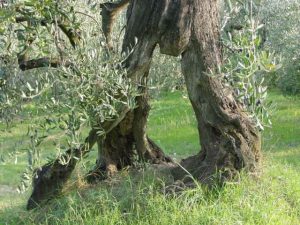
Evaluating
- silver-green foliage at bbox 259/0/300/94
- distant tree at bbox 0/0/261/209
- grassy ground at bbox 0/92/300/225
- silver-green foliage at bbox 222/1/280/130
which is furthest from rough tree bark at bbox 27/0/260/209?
silver-green foliage at bbox 259/0/300/94

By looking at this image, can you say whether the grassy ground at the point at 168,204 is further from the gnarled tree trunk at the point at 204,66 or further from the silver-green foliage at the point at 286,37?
the silver-green foliage at the point at 286,37

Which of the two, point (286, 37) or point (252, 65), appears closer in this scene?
point (252, 65)

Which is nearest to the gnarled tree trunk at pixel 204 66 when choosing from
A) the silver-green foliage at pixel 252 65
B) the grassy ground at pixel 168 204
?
the grassy ground at pixel 168 204

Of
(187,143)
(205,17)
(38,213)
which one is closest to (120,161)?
(38,213)

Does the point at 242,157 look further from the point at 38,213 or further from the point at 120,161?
the point at 38,213

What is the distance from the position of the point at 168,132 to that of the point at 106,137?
29.5 feet

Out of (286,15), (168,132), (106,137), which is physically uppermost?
(286,15)

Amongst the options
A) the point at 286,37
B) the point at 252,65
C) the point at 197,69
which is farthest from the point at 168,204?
the point at 286,37

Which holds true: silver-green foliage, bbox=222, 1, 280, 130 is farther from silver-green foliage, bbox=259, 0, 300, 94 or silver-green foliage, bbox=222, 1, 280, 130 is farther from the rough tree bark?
silver-green foliage, bbox=259, 0, 300, 94

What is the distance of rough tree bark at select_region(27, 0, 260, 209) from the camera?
6930mm

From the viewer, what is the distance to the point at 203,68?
23.3ft

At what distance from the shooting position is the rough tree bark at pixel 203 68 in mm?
6930

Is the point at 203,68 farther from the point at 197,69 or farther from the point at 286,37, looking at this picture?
the point at 286,37

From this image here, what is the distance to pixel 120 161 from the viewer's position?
8.51m
